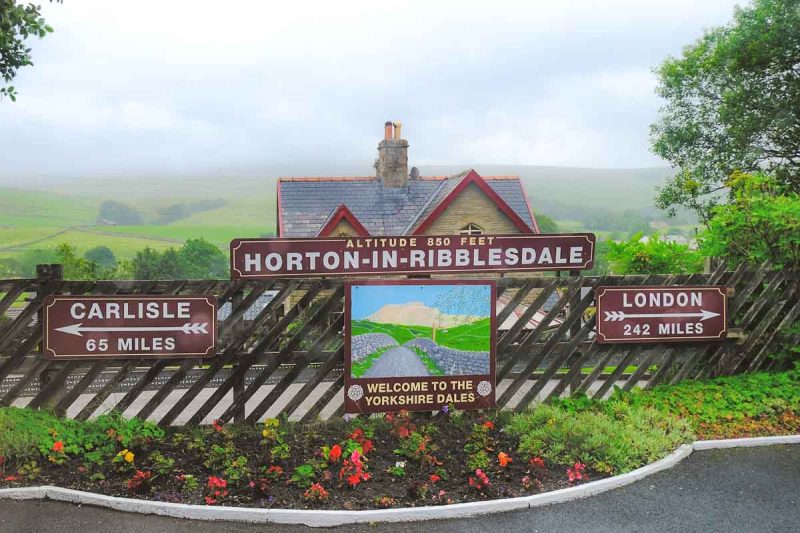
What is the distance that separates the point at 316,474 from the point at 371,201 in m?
26.7

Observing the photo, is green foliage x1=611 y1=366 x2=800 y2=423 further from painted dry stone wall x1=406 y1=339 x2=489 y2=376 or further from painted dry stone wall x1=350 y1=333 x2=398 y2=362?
painted dry stone wall x1=350 y1=333 x2=398 y2=362

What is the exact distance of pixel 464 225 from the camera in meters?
32.7

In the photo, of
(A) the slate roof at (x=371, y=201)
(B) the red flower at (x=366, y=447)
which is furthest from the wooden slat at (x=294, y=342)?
(A) the slate roof at (x=371, y=201)

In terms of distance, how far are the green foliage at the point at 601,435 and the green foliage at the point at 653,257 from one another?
440cm

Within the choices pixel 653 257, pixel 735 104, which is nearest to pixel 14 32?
pixel 653 257

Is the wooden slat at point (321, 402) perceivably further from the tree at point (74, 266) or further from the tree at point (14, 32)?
the tree at point (74, 266)

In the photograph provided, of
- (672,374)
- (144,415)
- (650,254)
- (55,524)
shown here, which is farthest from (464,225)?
(55,524)

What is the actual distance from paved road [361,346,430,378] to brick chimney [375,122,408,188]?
25668 millimetres

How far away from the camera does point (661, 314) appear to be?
1036 cm

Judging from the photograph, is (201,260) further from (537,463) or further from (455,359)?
(537,463)

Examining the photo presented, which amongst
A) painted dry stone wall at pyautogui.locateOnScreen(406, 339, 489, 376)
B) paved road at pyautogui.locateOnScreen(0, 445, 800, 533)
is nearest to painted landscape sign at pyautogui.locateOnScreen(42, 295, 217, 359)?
paved road at pyautogui.locateOnScreen(0, 445, 800, 533)

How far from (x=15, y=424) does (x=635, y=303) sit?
847 centimetres

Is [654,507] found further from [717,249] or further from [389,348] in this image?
[717,249]

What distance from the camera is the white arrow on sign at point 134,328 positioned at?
8.94 metres
